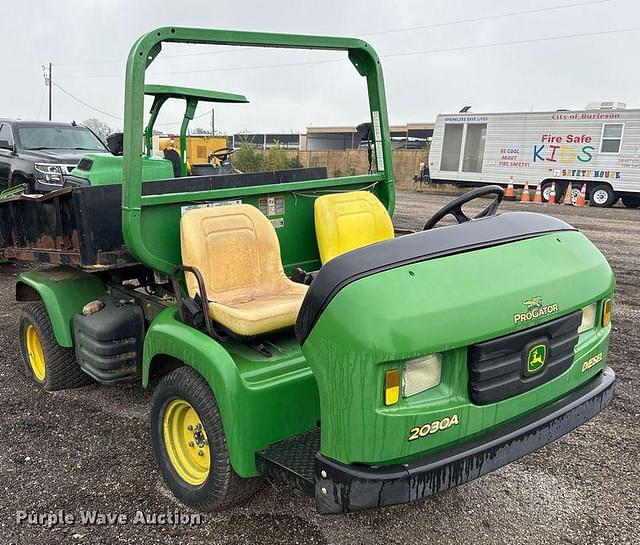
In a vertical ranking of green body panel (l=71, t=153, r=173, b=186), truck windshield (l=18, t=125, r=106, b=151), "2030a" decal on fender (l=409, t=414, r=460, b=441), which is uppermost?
truck windshield (l=18, t=125, r=106, b=151)

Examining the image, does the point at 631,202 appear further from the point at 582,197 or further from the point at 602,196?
the point at 582,197

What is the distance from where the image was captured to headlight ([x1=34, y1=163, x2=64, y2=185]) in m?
7.74

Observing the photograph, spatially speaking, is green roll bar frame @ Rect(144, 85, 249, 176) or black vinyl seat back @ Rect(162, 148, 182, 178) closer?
green roll bar frame @ Rect(144, 85, 249, 176)

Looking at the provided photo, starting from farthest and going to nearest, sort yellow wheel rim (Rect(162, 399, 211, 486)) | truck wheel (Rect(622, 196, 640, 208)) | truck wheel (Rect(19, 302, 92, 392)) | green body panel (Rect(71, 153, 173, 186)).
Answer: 1. truck wheel (Rect(622, 196, 640, 208))
2. green body panel (Rect(71, 153, 173, 186))
3. truck wheel (Rect(19, 302, 92, 392))
4. yellow wheel rim (Rect(162, 399, 211, 486))

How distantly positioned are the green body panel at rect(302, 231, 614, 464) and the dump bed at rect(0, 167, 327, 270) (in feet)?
5.32

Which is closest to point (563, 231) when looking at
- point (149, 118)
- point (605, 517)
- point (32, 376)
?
point (605, 517)

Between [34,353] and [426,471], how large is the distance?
3.22 m

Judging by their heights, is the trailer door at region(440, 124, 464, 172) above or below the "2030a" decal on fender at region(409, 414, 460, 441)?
above

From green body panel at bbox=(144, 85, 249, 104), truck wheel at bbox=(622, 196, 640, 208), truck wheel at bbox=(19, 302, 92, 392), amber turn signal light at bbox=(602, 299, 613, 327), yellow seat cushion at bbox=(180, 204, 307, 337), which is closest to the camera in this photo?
amber turn signal light at bbox=(602, 299, 613, 327)

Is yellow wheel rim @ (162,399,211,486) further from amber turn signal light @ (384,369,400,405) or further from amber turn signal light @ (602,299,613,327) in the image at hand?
amber turn signal light @ (602,299,613,327)

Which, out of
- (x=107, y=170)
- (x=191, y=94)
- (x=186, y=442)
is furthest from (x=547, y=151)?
(x=186, y=442)

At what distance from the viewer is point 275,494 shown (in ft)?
9.21

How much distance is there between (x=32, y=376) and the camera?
13.5ft

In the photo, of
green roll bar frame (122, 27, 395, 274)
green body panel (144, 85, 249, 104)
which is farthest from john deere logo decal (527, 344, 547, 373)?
green body panel (144, 85, 249, 104)
